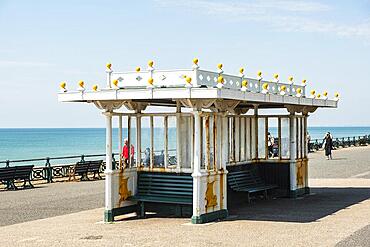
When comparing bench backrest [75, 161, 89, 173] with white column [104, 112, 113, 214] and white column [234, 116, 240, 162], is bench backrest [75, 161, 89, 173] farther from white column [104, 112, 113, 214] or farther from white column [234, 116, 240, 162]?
white column [104, 112, 113, 214]

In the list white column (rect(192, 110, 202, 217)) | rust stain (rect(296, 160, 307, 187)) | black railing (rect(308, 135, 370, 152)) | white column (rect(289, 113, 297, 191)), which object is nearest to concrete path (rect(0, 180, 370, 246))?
white column (rect(192, 110, 202, 217))

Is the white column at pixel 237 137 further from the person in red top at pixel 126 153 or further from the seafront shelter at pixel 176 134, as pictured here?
the person in red top at pixel 126 153

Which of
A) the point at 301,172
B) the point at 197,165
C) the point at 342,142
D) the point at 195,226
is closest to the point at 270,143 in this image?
the point at 301,172

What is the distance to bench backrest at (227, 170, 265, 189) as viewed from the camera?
18078mm

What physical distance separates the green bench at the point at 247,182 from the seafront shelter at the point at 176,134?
0.31 ft

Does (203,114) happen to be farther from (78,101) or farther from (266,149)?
(266,149)

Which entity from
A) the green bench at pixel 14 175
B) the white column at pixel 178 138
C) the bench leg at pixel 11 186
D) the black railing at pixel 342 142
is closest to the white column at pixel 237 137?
the white column at pixel 178 138

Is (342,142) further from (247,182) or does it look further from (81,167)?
(247,182)

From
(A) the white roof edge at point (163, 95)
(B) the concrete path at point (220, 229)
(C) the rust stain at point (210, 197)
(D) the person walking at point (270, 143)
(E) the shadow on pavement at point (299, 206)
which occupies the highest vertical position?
(A) the white roof edge at point (163, 95)

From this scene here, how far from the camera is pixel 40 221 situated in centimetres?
1580

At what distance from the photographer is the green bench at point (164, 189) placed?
15.8 m

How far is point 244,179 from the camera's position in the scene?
18875mm

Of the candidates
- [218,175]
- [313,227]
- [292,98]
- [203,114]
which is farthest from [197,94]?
[292,98]

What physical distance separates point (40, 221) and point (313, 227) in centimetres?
640
